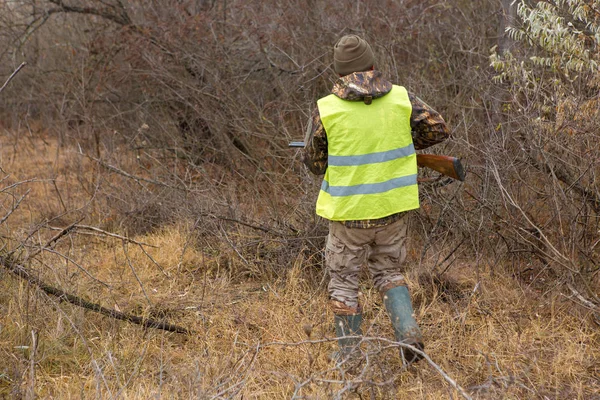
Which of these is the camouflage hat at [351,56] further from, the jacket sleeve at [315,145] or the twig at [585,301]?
the twig at [585,301]

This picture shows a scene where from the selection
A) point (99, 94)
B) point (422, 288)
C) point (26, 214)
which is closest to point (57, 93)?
point (99, 94)

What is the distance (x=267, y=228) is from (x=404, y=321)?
2.01m

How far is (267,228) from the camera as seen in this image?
17.4 ft

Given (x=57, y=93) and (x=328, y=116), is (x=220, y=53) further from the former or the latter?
(x=328, y=116)

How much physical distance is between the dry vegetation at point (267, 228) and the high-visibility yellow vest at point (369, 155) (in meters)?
0.61

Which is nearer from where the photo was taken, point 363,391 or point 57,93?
point 363,391

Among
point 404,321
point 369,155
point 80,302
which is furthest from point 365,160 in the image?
point 80,302

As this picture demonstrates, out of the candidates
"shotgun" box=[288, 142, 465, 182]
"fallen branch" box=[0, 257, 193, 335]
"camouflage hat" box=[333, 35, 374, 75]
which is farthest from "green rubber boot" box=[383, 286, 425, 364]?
"fallen branch" box=[0, 257, 193, 335]

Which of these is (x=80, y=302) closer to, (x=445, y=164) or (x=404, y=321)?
(x=404, y=321)

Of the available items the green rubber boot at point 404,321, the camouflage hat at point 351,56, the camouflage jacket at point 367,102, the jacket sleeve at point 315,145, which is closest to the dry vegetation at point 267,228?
the green rubber boot at point 404,321

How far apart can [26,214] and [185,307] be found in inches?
137

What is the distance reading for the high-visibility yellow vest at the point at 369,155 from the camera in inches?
134

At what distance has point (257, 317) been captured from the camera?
4285 millimetres

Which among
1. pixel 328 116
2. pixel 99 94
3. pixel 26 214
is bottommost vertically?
pixel 26 214
